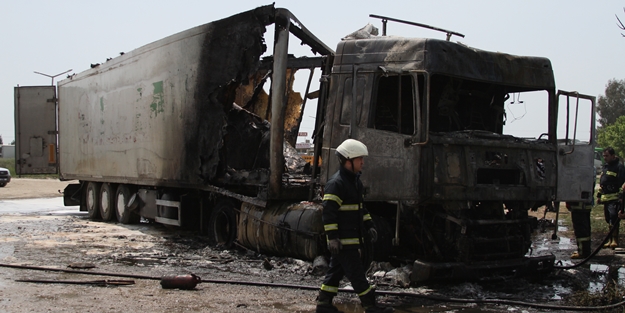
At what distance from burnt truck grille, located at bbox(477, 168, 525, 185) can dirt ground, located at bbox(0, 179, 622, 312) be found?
45.7 inches

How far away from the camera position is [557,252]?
10.7m

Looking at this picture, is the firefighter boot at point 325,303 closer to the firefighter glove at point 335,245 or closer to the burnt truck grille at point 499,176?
the firefighter glove at point 335,245

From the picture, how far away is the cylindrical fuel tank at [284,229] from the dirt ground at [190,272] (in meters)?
0.18

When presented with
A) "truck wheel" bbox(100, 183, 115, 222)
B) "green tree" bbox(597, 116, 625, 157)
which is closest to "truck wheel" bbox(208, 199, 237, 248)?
"truck wheel" bbox(100, 183, 115, 222)

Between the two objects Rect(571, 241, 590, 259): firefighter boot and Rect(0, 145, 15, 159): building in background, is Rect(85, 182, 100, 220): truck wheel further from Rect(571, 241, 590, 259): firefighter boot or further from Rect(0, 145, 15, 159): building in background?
Rect(0, 145, 15, 159): building in background

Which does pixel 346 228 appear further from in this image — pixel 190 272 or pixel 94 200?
pixel 94 200

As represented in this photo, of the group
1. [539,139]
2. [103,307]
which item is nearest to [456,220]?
[539,139]

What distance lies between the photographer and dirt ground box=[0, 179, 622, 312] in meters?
6.35

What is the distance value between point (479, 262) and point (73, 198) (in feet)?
42.8

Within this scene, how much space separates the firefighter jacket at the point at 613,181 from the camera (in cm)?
1088

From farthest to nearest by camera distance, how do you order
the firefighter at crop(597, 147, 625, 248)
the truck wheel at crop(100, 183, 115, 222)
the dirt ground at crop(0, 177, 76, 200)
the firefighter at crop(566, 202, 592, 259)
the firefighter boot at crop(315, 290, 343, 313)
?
1. the dirt ground at crop(0, 177, 76, 200)
2. the truck wheel at crop(100, 183, 115, 222)
3. the firefighter at crop(597, 147, 625, 248)
4. the firefighter at crop(566, 202, 592, 259)
5. the firefighter boot at crop(315, 290, 343, 313)

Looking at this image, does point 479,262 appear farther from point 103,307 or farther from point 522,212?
point 103,307

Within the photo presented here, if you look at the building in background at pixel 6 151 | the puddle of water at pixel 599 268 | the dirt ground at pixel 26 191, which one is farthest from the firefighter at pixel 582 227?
the building in background at pixel 6 151

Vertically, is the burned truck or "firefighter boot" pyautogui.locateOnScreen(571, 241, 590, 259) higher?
the burned truck
